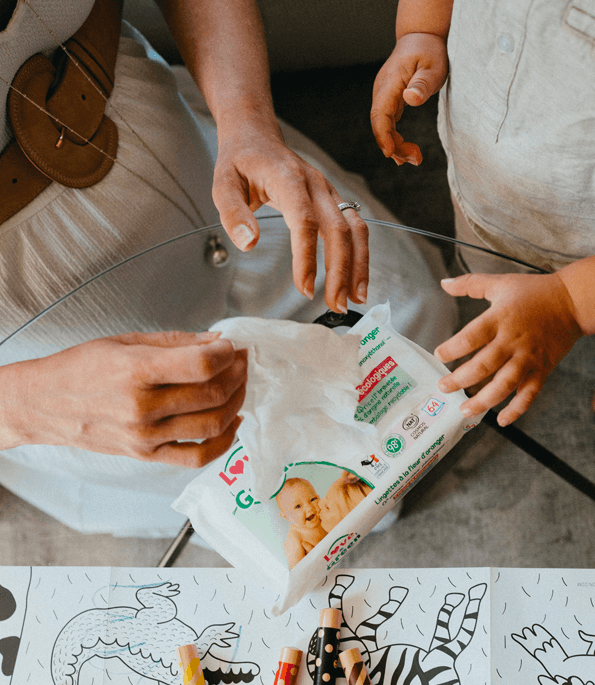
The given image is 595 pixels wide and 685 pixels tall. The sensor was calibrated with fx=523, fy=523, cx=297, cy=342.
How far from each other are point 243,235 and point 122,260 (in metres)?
0.23

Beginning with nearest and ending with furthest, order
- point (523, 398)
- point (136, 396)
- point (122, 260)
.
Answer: point (136, 396) < point (523, 398) < point (122, 260)

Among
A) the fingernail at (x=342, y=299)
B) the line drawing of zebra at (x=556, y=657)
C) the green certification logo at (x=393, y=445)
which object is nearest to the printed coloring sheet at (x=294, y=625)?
the line drawing of zebra at (x=556, y=657)

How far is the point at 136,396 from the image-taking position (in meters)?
0.36

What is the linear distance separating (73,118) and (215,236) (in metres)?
0.19

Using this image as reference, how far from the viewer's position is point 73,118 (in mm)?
522

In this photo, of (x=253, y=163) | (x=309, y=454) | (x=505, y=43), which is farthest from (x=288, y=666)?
(x=505, y=43)

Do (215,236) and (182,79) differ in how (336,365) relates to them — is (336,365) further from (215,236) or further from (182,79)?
(182,79)

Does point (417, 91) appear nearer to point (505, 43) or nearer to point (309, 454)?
point (505, 43)

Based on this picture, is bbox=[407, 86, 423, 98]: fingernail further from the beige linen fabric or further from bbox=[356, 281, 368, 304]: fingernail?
bbox=[356, 281, 368, 304]: fingernail

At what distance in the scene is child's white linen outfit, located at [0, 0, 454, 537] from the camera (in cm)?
52

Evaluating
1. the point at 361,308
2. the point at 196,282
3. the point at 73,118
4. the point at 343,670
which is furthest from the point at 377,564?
the point at 73,118

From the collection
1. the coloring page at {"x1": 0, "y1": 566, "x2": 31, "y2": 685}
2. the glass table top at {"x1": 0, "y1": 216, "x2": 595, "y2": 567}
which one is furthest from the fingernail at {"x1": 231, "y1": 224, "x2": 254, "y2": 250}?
the coloring page at {"x1": 0, "y1": 566, "x2": 31, "y2": 685}

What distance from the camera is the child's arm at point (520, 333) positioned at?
439 millimetres

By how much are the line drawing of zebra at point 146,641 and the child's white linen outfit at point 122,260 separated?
0.07 metres
